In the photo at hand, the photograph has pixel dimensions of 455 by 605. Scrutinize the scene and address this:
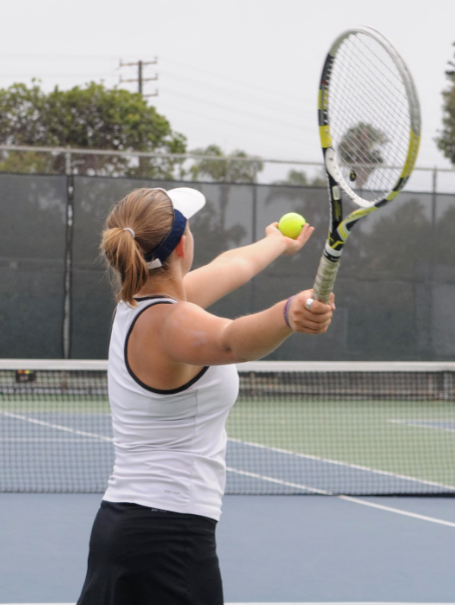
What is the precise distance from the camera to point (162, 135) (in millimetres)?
24359

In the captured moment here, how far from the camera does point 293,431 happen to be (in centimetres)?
816

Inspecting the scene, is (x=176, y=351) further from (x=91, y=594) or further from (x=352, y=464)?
(x=352, y=464)

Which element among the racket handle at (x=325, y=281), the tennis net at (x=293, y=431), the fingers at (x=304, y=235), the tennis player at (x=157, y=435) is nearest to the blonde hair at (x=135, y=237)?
the tennis player at (x=157, y=435)

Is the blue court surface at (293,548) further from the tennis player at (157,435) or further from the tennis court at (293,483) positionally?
the tennis player at (157,435)

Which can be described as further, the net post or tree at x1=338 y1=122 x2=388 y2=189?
the net post

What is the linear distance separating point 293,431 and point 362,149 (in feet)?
20.7

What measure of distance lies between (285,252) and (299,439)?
5.52m

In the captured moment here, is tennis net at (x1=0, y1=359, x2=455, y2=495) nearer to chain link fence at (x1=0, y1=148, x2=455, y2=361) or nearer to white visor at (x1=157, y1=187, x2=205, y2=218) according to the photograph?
chain link fence at (x1=0, y1=148, x2=455, y2=361)

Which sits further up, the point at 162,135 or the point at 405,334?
the point at 162,135

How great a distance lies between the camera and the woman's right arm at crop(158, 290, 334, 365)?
1477 mm

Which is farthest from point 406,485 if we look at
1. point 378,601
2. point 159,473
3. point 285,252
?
point 159,473

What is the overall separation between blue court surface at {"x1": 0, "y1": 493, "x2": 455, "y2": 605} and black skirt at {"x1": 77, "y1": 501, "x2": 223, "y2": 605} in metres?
1.75

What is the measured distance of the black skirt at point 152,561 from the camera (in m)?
1.71

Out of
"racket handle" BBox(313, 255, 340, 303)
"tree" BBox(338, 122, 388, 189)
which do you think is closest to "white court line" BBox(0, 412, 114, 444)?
"tree" BBox(338, 122, 388, 189)
